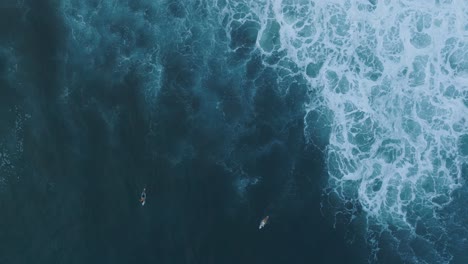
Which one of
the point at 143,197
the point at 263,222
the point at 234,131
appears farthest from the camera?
the point at 234,131

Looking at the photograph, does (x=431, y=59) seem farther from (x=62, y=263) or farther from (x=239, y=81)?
(x=62, y=263)

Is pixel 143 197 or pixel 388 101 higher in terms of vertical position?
pixel 388 101

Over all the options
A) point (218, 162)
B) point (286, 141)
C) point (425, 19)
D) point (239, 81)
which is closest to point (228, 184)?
point (218, 162)

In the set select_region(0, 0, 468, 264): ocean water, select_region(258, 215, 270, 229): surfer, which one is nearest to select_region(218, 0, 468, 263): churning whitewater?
select_region(0, 0, 468, 264): ocean water

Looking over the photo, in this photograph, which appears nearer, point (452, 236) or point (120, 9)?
point (452, 236)

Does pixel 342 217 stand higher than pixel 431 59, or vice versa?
pixel 431 59

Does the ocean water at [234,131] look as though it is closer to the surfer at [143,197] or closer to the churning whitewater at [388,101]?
the churning whitewater at [388,101]

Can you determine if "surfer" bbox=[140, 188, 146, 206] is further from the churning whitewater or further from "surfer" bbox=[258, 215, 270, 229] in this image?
the churning whitewater

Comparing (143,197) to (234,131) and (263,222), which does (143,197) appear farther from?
(263,222)

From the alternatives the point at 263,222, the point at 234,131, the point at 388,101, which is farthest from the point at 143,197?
the point at 388,101
